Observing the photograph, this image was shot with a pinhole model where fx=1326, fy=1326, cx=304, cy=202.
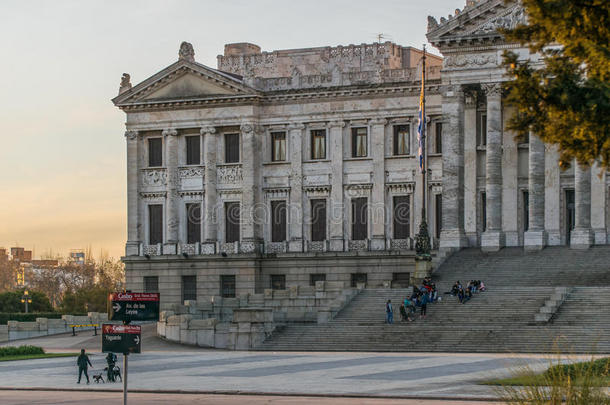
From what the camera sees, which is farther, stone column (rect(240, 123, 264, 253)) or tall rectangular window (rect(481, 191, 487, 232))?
stone column (rect(240, 123, 264, 253))

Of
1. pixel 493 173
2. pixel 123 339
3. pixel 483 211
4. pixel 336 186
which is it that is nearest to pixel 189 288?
pixel 336 186

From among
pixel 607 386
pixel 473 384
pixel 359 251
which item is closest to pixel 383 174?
pixel 359 251

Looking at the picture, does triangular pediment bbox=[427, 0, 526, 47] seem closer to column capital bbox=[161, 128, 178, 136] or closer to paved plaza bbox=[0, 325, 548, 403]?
column capital bbox=[161, 128, 178, 136]

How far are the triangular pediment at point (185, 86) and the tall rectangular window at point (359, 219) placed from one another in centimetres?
929

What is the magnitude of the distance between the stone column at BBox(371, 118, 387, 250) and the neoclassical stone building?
0.28ft

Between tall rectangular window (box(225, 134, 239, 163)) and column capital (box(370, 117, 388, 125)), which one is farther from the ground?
column capital (box(370, 117, 388, 125))

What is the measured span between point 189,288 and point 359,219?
11655 millimetres

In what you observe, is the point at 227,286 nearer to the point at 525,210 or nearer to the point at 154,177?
the point at 154,177

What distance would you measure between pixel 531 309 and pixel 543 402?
36.3 meters

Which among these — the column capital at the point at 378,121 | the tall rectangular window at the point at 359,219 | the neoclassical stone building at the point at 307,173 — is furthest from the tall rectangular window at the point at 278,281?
the column capital at the point at 378,121

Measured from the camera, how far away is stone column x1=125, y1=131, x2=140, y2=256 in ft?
276

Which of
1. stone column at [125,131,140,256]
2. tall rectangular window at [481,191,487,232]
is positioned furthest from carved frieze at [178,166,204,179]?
tall rectangular window at [481,191,487,232]

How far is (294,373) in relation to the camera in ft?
Answer: 143

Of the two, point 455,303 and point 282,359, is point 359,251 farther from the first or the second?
point 282,359
